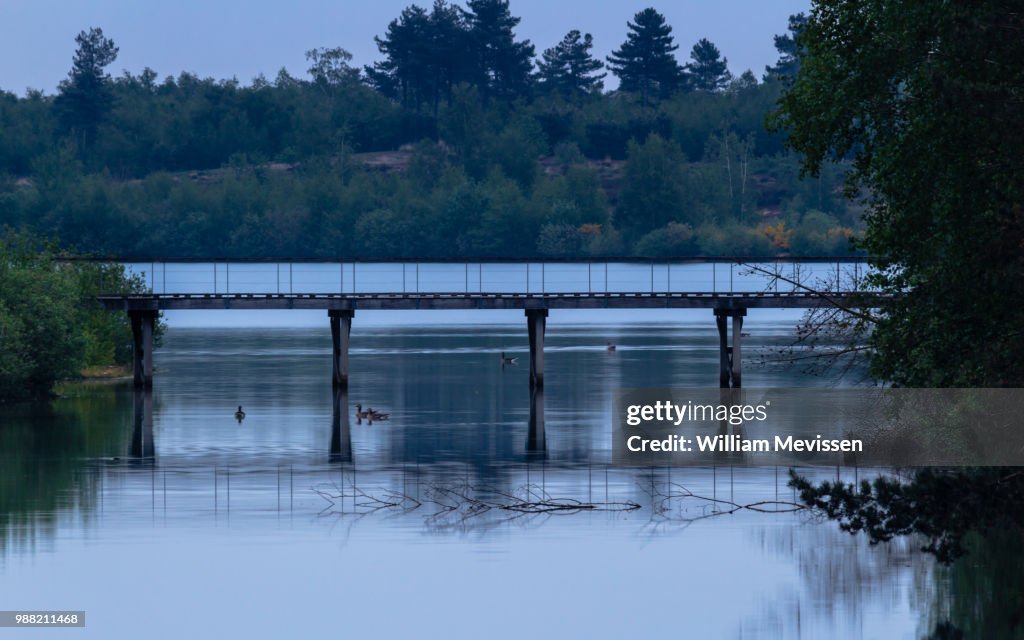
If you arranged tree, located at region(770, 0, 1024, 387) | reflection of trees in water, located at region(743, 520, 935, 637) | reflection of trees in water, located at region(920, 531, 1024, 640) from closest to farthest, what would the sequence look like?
tree, located at region(770, 0, 1024, 387), reflection of trees in water, located at region(920, 531, 1024, 640), reflection of trees in water, located at region(743, 520, 935, 637)

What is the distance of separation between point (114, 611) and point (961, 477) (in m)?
17.7

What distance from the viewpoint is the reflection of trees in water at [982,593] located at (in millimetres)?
34125

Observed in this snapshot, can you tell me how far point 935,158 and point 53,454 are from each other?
34368 millimetres

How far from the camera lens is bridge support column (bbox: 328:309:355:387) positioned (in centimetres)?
8081

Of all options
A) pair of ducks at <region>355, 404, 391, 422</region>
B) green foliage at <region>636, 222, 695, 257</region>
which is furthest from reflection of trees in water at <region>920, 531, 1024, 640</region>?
green foliage at <region>636, 222, 695, 257</region>

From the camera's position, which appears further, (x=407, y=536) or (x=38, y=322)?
(x=38, y=322)

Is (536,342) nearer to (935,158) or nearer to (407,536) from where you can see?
(407,536)

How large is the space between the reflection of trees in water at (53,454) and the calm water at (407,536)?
0.16 metres

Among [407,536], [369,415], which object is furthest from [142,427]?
[407,536]

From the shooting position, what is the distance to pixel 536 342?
271 feet

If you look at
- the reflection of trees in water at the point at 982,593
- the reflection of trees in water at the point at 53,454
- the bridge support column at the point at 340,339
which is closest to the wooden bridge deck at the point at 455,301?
the bridge support column at the point at 340,339

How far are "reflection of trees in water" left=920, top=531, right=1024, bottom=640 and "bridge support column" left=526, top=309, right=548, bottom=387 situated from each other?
4155cm

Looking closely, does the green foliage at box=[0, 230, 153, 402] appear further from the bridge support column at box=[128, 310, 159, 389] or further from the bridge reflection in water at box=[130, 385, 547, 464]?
the bridge reflection in water at box=[130, 385, 547, 464]

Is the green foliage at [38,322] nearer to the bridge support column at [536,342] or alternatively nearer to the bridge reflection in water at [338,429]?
the bridge reflection in water at [338,429]
